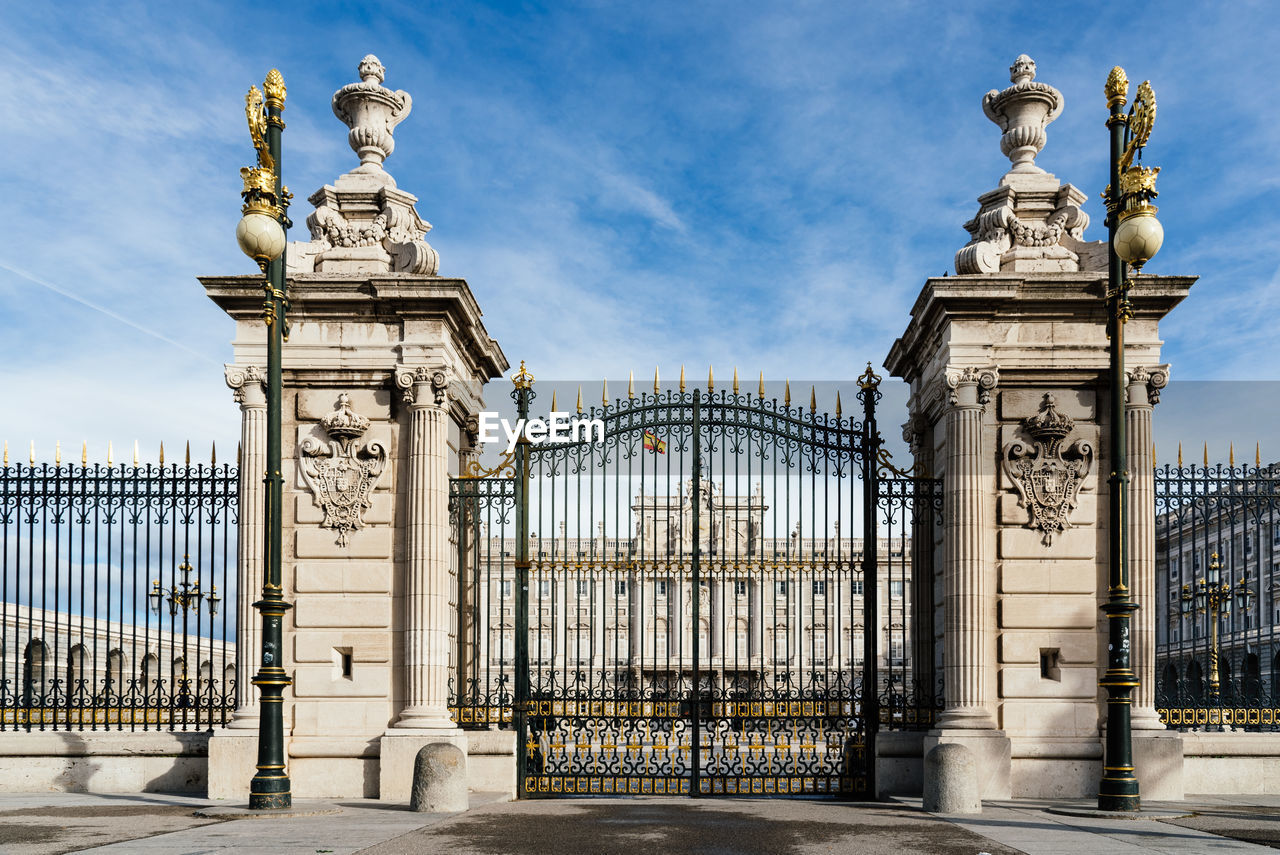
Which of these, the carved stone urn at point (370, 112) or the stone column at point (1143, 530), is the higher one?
the carved stone urn at point (370, 112)

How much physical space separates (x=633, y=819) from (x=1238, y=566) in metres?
46.2

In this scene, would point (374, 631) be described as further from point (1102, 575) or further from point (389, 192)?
point (1102, 575)

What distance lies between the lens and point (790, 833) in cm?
1314

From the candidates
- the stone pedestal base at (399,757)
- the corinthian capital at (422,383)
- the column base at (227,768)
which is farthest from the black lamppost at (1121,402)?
the column base at (227,768)

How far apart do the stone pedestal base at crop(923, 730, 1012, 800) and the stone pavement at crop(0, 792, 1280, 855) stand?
0.43m

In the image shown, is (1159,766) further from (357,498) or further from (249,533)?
(249,533)

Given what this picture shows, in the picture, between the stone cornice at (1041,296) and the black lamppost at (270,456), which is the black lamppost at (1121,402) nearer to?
the stone cornice at (1041,296)

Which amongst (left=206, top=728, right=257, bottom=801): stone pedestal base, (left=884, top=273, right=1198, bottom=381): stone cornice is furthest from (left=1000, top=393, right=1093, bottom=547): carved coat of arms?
(left=206, top=728, right=257, bottom=801): stone pedestal base

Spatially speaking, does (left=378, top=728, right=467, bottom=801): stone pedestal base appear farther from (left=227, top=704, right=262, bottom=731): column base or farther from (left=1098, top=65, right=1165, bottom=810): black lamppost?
(left=1098, top=65, right=1165, bottom=810): black lamppost

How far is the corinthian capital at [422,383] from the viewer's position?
17438mm

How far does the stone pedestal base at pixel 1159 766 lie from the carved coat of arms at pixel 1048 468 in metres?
2.97

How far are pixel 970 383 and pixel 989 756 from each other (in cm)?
510

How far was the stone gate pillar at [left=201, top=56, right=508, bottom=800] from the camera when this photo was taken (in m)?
17.0

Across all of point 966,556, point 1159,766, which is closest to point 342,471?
point 966,556
